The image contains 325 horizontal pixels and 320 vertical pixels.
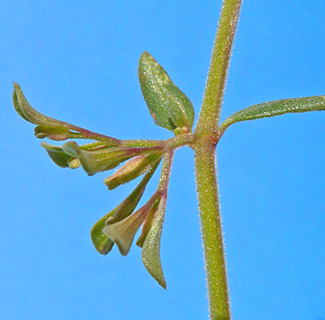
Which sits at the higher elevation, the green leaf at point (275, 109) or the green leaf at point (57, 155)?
the green leaf at point (275, 109)

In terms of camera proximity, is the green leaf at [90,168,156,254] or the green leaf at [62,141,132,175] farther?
the green leaf at [90,168,156,254]

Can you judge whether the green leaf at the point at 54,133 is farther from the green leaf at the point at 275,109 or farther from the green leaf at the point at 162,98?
the green leaf at the point at 275,109

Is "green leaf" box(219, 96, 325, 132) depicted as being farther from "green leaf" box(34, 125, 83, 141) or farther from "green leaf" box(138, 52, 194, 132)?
"green leaf" box(34, 125, 83, 141)

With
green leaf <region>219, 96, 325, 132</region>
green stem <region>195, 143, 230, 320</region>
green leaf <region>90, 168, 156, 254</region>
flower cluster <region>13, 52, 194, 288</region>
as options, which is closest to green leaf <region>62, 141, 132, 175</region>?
flower cluster <region>13, 52, 194, 288</region>

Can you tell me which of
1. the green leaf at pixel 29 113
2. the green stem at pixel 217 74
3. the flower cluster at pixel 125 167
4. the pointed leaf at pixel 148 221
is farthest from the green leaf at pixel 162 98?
the green leaf at pixel 29 113

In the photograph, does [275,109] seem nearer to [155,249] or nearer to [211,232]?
[211,232]

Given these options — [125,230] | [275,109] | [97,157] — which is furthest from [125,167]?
[275,109]

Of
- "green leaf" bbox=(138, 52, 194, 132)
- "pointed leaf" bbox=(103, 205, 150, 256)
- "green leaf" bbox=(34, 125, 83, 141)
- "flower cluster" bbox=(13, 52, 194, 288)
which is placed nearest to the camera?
"pointed leaf" bbox=(103, 205, 150, 256)
